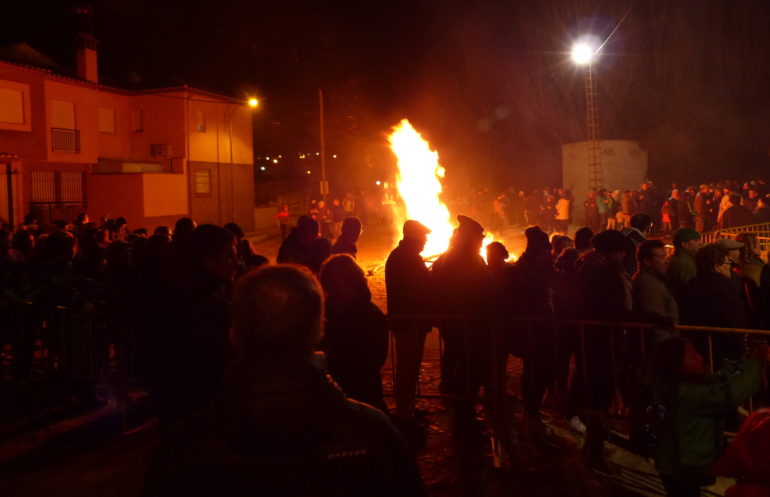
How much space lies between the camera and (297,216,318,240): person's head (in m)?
8.12

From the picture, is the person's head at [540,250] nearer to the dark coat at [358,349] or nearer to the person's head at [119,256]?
the dark coat at [358,349]

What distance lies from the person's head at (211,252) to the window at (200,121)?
31.5 meters

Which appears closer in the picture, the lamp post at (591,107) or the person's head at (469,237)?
the person's head at (469,237)

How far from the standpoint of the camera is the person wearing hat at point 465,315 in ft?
19.7

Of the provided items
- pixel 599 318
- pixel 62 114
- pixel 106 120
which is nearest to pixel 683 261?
pixel 599 318

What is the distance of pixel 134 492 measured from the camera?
16.7 feet

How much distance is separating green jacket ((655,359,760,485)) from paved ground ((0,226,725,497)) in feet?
4.17

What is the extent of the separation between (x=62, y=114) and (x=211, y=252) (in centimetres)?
2936

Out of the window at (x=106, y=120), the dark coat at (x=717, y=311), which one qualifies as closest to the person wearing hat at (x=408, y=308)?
the dark coat at (x=717, y=311)

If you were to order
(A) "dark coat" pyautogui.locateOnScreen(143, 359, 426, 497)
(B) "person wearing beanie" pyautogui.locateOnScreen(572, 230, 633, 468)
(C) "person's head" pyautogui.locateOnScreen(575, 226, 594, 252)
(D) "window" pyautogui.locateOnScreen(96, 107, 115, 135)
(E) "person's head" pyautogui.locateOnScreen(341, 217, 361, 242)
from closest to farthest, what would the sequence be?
1. (A) "dark coat" pyautogui.locateOnScreen(143, 359, 426, 497)
2. (B) "person wearing beanie" pyautogui.locateOnScreen(572, 230, 633, 468)
3. (C) "person's head" pyautogui.locateOnScreen(575, 226, 594, 252)
4. (E) "person's head" pyautogui.locateOnScreen(341, 217, 361, 242)
5. (D) "window" pyautogui.locateOnScreen(96, 107, 115, 135)

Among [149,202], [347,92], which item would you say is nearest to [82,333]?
[149,202]

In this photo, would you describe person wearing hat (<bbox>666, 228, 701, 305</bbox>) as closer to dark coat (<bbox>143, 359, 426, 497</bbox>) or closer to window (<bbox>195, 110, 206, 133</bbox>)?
dark coat (<bbox>143, 359, 426, 497</bbox>)

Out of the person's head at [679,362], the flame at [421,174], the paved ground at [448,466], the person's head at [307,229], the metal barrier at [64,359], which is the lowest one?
the paved ground at [448,466]

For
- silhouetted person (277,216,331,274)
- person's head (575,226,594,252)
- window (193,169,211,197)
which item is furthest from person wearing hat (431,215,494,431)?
window (193,169,211,197)
